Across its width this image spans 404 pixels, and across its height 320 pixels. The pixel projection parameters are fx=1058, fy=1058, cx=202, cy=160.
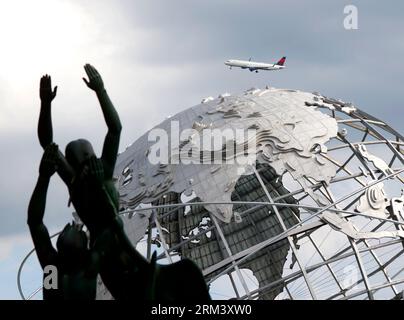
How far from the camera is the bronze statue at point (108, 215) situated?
40.6 feet

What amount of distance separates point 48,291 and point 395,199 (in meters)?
11.5

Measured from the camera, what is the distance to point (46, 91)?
1268 cm

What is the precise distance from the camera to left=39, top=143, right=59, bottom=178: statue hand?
41.2ft

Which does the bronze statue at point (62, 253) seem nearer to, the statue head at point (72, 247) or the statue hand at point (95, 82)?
the statue head at point (72, 247)

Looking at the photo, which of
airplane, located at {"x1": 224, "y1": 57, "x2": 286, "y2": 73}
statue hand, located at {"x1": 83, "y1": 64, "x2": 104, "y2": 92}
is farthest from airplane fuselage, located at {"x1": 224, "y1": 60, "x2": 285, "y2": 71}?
statue hand, located at {"x1": 83, "y1": 64, "x2": 104, "y2": 92}

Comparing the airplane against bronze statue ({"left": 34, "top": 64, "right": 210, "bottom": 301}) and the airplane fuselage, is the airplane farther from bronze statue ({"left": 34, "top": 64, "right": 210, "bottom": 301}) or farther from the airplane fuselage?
bronze statue ({"left": 34, "top": 64, "right": 210, "bottom": 301})

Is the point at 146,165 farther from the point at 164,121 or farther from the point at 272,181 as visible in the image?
the point at 272,181

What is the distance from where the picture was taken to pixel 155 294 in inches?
498

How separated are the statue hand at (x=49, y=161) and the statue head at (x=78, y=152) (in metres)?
0.21

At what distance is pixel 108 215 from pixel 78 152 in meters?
0.90

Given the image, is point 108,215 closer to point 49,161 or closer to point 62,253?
point 62,253

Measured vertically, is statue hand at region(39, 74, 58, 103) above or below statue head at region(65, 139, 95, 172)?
above

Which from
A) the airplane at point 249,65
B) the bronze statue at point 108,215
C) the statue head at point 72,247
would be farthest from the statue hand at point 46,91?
the airplane at point 249,65

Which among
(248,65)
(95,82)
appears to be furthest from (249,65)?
(95,82)
